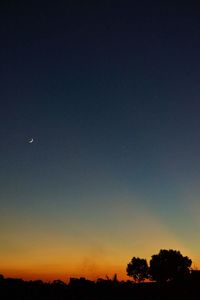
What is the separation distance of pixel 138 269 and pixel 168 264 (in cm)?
1191

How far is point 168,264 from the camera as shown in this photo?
9425 cm

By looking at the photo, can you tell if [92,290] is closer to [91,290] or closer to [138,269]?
[91,290]

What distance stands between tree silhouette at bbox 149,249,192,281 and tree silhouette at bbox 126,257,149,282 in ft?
15.9

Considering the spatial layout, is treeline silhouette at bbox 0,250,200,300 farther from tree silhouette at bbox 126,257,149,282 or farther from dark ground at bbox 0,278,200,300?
tree silhouette at bbox 126,257,149,282

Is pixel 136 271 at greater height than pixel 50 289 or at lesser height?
greater

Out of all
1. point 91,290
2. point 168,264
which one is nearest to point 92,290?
point 91,290

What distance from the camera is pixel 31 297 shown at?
31109 millimetres

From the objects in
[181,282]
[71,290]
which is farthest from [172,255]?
[71,290]

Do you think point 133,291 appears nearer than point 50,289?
No

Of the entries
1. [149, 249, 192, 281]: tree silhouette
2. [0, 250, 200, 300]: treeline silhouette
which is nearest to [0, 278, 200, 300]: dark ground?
[0, 250, 200, 300]: treeline silhouette

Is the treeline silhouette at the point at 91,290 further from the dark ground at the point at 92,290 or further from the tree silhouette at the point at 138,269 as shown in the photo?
the tree silhouette at the point at 138,269

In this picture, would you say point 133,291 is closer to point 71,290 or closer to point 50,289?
point 71,290

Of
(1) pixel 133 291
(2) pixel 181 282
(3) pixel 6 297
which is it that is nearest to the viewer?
(3) pixel 6 297

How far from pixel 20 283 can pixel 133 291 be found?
11989mm
